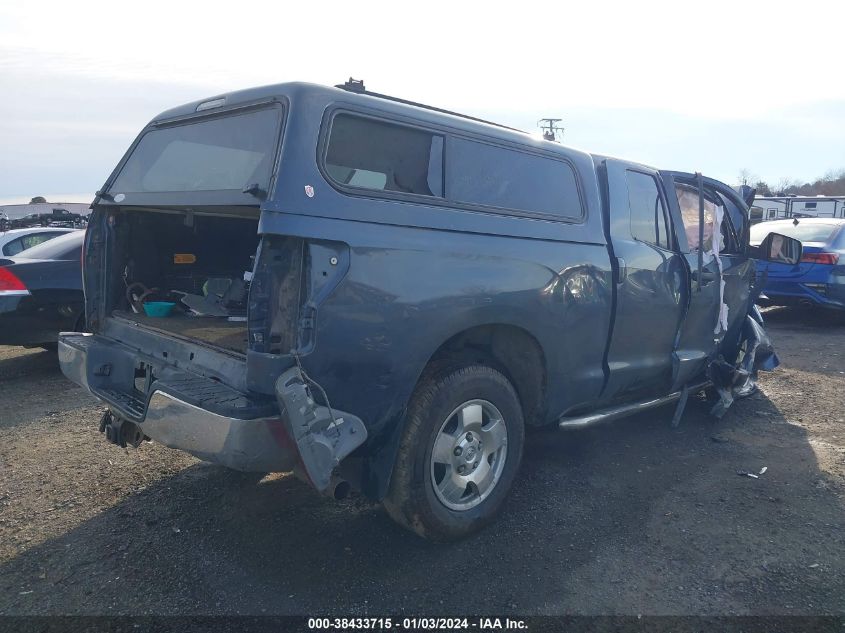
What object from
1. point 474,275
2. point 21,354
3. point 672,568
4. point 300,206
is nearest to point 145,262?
point 300,206

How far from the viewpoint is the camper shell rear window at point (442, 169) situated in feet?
9.50

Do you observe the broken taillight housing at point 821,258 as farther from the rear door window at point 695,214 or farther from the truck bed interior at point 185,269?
the truck bed interior at point 185,269

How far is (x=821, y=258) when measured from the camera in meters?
9.03

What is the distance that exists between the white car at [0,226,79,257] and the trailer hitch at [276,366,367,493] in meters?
6.13

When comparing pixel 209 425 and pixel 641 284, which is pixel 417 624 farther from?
pixel 641 284

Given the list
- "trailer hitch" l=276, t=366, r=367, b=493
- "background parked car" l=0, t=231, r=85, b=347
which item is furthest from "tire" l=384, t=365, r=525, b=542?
"background parked car" l=0, t=231, r=85, b=347

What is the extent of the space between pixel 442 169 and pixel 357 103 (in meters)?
0.55

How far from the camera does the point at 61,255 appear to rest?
6414mm

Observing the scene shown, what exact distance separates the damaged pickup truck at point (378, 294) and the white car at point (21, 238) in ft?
14.2

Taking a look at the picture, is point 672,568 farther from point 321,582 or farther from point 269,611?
point 269,611

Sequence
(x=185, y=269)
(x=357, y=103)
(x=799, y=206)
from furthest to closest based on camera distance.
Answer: (x=799, y=206), (x=185, y=269), (x=357, y=103)

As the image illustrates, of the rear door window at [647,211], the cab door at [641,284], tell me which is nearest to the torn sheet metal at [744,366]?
the cab door at [641,284]

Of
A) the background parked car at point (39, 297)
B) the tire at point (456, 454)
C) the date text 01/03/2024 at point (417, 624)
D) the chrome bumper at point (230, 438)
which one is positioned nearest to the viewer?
the chrome bumper at point (230, 438)

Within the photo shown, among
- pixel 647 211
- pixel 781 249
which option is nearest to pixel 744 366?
pixel 781 249
